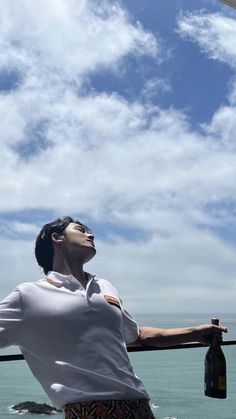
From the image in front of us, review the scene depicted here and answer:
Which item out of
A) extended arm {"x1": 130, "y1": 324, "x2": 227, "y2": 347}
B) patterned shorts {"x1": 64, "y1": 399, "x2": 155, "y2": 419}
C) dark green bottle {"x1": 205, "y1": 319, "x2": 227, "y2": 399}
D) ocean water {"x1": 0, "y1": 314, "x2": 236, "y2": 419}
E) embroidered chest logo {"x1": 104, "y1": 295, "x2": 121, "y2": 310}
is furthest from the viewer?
ocean water {"x1": 0, "y1": 314, "x2": 236, "y2": 419}

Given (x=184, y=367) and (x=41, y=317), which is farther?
(x=184, y=367)

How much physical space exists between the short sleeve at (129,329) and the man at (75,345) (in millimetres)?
78

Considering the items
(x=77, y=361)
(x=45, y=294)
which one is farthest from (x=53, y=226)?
(x=77, y=361)

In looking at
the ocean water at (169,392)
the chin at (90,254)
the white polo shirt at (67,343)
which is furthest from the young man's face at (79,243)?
the ocean water at (169,392)

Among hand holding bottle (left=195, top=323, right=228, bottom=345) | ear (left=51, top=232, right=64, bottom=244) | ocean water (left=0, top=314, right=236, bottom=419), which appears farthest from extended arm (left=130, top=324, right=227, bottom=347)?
ocean water (left=0, top=314, right=236, bottom=419)

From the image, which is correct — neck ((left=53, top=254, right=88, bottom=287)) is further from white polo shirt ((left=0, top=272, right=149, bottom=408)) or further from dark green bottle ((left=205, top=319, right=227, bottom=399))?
dark green bottle ((left=205, top=319, right=227, bottom=399))

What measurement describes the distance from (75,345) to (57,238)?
0.80ft

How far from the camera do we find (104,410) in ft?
3.34

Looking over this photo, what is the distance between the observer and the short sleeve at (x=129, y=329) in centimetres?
122

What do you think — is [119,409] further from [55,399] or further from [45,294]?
[45,294]

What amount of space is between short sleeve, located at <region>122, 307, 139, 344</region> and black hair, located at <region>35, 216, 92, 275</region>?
0.60 feet

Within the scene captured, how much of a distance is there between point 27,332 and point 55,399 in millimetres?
125

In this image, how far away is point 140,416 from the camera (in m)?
1.05

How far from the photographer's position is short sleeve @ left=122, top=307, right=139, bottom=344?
1.22 meters
